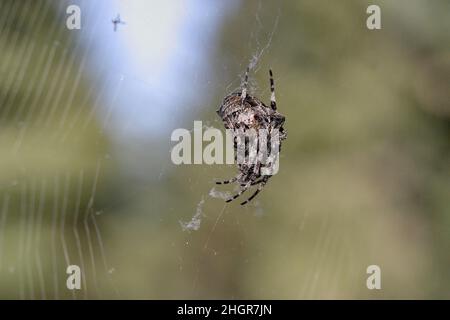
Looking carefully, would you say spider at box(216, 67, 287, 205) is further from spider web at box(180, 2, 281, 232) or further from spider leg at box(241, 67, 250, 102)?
spider web at box(180, 2, 281, 232)

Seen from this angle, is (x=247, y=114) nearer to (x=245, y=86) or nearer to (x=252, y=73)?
(x=245, y=86)

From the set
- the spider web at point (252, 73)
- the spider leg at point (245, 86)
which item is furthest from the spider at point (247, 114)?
the spider web at point (252, 73)

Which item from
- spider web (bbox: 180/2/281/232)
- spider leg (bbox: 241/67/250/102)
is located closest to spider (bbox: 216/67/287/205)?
spider leg (bbox: 241/67/250/102)

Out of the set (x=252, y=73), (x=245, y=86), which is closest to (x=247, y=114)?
(x=245, y=86)

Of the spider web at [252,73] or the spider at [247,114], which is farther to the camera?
the spider web at [252,73]

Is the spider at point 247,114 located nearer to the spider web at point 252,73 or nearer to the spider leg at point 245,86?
the spider leg at point 245,86

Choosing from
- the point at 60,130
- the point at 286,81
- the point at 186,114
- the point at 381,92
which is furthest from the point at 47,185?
the point at 381,92

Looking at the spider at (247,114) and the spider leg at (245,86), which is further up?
the spider leg at (245,86)

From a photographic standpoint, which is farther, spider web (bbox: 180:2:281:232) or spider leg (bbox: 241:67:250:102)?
spider web (bbox: 180:2:281:232)

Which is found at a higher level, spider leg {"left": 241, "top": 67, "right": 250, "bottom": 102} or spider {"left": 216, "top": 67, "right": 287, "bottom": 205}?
spider leg {"left": 241, "top": 67, "right": 250, "bottom": 102}
